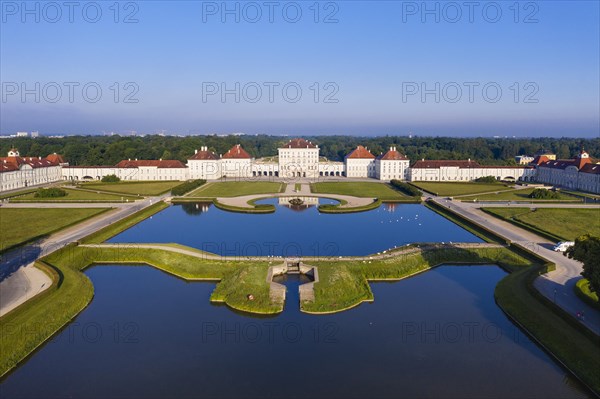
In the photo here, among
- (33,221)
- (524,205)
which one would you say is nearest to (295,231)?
(33,221)

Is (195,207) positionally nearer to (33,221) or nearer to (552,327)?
(33,221)

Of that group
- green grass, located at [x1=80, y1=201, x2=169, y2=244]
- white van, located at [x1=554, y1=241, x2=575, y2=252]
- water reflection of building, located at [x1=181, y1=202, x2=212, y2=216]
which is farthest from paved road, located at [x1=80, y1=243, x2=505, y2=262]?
water reflection of building, located at [x1=181, y1=202, x2=212, y2=216]

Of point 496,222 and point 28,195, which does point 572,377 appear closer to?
point 496,222

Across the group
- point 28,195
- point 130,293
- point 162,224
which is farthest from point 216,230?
point 28,195

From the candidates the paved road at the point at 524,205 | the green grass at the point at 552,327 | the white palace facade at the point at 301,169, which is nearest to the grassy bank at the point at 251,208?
the paved road at the point at 524,205

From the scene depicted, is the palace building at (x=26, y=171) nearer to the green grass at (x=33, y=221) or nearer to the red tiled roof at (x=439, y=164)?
the green grass at (x=33, y=221)

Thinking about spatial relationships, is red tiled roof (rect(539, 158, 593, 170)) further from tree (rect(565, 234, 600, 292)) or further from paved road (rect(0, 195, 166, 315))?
paved road (rect(0, 195, 166, 315))
